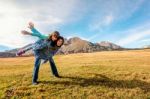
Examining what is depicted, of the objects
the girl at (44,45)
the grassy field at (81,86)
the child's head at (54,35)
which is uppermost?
the child's head at (54,35)

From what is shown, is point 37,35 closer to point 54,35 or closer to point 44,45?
point 44,45

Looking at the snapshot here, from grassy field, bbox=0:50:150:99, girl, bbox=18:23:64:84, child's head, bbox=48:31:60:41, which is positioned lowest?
grassy field, bbox=0:50:150:99

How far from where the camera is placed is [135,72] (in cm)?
2058

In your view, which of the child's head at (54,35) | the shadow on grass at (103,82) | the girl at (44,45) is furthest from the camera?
the shadow on grass at (103,82)

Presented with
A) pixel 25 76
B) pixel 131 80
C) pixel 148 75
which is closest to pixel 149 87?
pixel 131 80

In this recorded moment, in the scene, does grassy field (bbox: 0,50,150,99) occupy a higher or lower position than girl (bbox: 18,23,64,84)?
lower

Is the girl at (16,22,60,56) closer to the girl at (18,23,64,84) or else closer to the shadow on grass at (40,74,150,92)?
the girl at (18,23,64,84)

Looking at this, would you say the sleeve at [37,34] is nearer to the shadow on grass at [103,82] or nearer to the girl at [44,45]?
the girl at [44,45]

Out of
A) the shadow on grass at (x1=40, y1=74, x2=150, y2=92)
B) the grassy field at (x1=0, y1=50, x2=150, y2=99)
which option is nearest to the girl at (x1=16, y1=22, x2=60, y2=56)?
the grassy field at (x1=0, y1=50, x2=150, y2=99)

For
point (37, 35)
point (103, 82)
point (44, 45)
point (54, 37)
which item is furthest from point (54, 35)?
point (103, 82)

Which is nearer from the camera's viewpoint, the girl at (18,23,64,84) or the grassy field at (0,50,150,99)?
the grassy field at (0,50,150,99)

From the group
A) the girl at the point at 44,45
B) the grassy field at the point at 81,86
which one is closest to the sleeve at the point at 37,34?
the girl at the point at 44,45

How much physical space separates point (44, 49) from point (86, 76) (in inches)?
159

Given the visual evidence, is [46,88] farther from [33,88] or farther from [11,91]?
[11,91]
